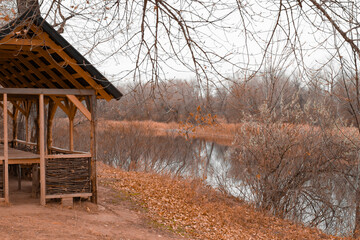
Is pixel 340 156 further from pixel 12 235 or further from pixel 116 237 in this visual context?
pixel 12 235

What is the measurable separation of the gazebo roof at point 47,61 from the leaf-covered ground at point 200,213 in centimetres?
332

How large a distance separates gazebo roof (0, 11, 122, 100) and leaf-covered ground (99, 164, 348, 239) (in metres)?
3.32

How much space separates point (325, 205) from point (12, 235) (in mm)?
9357

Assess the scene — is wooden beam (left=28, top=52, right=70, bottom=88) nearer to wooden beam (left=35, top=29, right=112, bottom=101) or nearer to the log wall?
wooden beam (left=35, top=29, right=112, bottom=101)

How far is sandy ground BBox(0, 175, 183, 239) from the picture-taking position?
7.19 meters

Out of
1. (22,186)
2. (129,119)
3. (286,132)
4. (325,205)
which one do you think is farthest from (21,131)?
(325,205)

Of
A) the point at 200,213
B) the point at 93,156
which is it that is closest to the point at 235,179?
the point at 200,213

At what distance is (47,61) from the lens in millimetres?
8977

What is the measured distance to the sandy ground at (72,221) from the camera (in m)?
7.19

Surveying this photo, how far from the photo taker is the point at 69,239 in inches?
278

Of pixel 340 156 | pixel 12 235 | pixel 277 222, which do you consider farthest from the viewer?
pixel 340 156

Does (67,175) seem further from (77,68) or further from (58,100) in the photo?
(77,68)

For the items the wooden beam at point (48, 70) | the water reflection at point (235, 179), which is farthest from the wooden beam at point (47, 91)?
the water reflection at point (235, 179)

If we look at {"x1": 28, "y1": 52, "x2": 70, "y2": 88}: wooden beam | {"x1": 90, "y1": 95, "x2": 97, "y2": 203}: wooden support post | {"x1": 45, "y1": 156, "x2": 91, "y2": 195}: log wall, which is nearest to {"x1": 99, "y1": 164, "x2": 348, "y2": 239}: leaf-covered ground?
{"x1": 90, "y1": 95, "x2": 97, "y2": 203}: wooden support post
